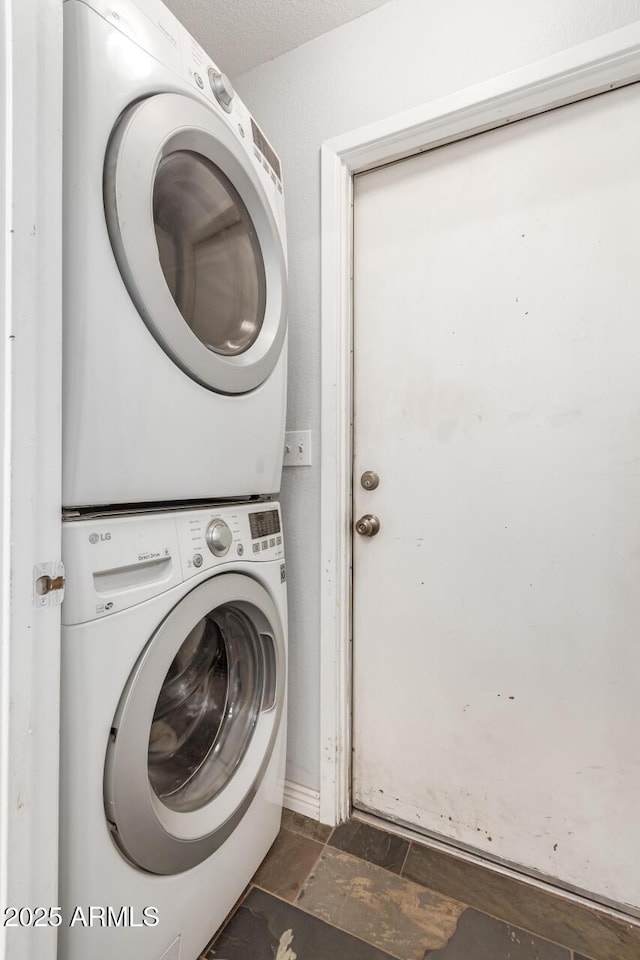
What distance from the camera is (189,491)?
853 mm

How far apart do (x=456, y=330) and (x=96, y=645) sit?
43.8 inches

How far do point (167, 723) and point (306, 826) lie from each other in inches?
27.1

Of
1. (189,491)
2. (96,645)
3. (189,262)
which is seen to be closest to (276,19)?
(189,262)

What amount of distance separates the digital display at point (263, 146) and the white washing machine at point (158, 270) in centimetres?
1

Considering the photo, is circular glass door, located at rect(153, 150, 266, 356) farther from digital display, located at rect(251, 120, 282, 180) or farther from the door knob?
the door knob

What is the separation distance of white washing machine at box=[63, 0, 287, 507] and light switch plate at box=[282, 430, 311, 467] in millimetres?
299

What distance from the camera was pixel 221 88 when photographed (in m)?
0.92

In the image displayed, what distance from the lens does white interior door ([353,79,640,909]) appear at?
1067 millimetres

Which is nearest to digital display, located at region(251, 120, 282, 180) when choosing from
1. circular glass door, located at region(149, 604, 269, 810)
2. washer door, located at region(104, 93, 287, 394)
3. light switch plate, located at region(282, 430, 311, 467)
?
washer door, located at region(104, 93, 287, 394)

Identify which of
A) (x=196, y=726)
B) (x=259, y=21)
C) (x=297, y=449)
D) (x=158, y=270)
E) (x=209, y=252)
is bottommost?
(x=196, y=726)

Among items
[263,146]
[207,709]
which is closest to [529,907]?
[207,709]

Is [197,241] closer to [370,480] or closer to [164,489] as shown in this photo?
[164,489]

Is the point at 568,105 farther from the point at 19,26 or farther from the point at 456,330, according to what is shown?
the point at 19,26

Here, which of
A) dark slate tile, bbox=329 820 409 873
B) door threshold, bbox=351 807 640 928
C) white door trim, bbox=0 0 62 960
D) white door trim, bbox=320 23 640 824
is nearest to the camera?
white door trim, bbox=0 0 62 960
